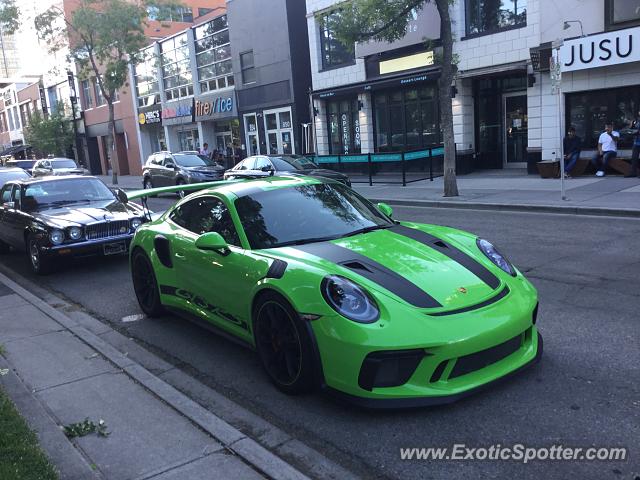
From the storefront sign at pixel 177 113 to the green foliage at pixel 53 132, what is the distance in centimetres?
1489

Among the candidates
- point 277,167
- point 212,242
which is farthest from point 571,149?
point 212,242

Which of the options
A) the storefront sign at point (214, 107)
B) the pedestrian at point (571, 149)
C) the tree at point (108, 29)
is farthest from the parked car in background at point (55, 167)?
the pedestrian at point (571, 149)

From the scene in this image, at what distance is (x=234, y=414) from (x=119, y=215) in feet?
20.1

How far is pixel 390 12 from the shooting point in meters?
14.6

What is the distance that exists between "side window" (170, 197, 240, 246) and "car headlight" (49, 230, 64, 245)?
11.9 feet

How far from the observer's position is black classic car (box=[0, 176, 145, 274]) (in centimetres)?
877

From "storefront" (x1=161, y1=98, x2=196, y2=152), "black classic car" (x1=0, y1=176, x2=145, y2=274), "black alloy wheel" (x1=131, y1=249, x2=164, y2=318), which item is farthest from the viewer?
"storefront" (x1=161, y1=98, x2=196, y2=152)

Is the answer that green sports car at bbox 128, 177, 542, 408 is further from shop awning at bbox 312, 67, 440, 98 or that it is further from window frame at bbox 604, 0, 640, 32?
shop awning at bbox 312, 67, 440, 98

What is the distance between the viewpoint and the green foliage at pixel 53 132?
4719cm

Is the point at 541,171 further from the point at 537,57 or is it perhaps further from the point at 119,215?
the point at 119,215

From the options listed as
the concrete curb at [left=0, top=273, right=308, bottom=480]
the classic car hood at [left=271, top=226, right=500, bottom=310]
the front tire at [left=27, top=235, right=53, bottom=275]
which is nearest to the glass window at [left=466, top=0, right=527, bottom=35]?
the front tire at [left=27, top=235, right=53, bottom=275]

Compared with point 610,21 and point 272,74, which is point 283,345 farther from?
point 272,74

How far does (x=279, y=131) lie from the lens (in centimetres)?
2914

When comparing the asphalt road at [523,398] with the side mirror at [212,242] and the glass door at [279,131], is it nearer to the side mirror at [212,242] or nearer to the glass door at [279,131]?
the side mirror at [212,242]
